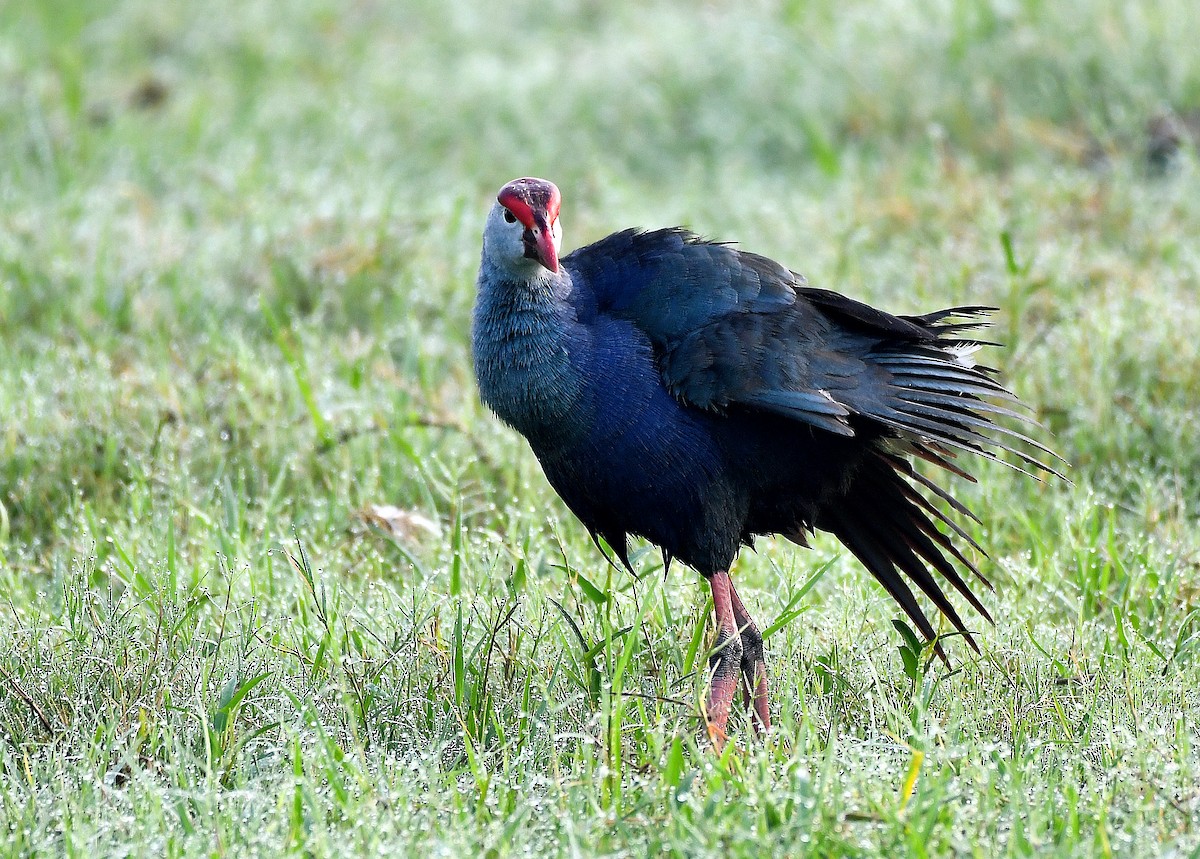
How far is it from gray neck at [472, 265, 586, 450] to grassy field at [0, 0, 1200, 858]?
0.41 metres

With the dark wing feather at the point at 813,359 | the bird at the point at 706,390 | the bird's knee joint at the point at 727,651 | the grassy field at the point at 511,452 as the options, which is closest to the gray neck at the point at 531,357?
the bird at the point at 706,390

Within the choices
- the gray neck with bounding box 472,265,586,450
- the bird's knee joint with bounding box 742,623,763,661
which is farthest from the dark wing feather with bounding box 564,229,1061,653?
the bird's knee joint with bounding box 742,623,763,661

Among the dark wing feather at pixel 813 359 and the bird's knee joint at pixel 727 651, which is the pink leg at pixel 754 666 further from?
the dark wing feather at pixel 813 359

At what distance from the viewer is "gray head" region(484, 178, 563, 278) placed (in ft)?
10.2

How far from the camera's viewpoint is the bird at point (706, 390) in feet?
10.0

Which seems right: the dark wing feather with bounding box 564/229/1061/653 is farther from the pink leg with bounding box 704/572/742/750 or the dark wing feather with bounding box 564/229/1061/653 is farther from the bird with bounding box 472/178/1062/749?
the pink leg with bounding box 704/572/742/750

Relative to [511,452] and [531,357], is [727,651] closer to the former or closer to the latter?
[531,357]

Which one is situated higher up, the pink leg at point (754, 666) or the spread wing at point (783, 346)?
the spread wing at point (783, 346)

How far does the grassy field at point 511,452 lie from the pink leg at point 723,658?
0.21ft

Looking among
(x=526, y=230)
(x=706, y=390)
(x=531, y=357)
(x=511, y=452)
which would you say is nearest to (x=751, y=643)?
(x=706, y=390)

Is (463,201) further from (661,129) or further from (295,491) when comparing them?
(295,491)

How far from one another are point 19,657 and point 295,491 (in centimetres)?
116

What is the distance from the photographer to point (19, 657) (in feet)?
10.3

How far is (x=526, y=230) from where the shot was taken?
3.14 metres
